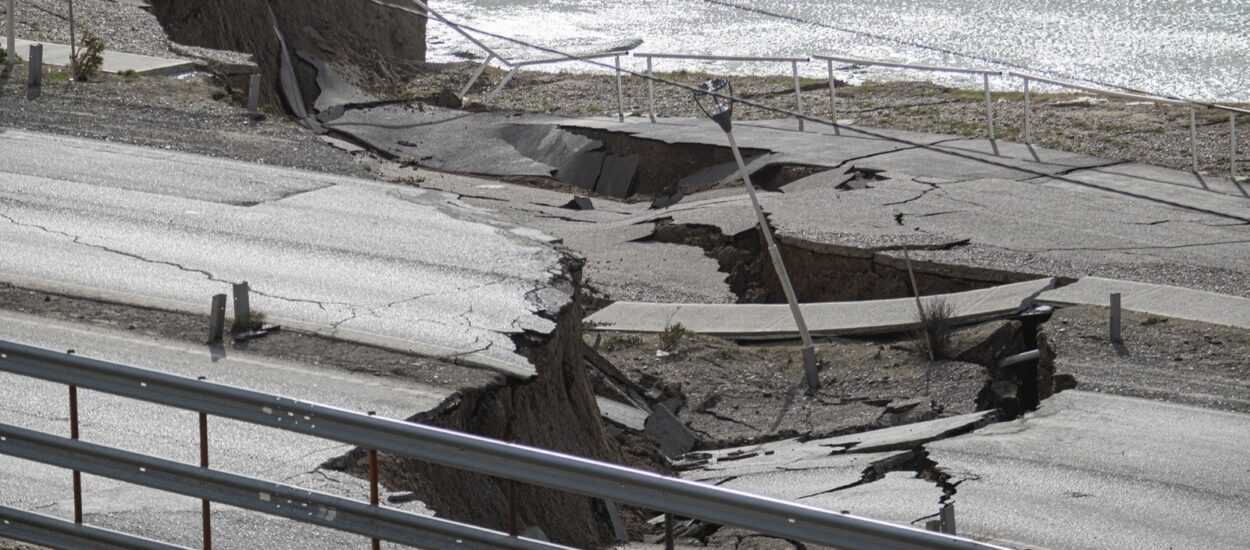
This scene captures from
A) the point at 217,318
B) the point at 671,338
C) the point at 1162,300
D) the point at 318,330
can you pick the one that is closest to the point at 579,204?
the point at 671,338

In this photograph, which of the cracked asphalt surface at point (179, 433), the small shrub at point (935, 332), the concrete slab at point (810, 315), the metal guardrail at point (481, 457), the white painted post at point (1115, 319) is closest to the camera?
the metal guardrail at point (481, 457)

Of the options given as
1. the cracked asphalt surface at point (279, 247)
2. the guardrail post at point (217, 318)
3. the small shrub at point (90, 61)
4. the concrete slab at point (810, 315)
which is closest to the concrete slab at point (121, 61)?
the small shrub at point (90, 61)

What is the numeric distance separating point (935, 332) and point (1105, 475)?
3021 mm

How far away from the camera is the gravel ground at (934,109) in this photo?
61.6ft

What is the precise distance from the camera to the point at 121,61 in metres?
17.4

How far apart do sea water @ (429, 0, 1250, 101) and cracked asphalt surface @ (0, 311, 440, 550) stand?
82.8ft

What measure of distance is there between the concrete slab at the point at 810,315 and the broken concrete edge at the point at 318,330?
13.5ft

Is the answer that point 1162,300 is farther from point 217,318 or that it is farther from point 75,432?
point 75,432

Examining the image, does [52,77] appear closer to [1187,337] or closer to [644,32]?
[1187,337]

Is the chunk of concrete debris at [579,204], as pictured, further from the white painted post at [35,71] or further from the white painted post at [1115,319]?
the white painted post at [1115,319]

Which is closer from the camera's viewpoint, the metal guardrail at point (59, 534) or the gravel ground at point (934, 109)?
the metal guardrail at point (59, 534)

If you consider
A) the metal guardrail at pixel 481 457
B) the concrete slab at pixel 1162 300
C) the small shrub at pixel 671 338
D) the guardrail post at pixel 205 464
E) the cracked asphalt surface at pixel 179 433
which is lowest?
the small shrub at pixel 671 338

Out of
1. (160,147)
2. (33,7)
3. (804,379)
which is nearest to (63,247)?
(160,147)

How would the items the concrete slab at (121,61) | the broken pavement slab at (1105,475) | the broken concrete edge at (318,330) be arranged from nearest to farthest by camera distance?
1. the broken pavement slab at (1105,475)
2. the broken concrete edge at (318,330)
3. the concrete slab at (121,61)
